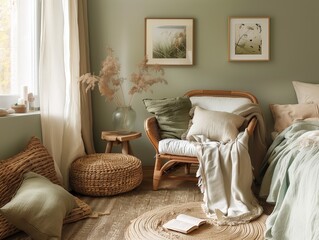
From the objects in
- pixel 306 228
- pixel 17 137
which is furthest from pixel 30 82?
pixel 306 228

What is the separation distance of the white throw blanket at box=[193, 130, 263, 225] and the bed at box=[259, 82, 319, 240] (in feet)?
0.59

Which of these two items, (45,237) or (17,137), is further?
(17,137)

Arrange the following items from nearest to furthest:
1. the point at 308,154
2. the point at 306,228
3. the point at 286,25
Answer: the point at 306,228 → the point at 308,154 → the point at 286,25

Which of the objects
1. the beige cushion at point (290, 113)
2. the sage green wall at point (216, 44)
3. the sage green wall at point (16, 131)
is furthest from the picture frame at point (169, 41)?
the sage green wall at point (16, 131)

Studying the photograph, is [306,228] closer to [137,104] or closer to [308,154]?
[308,154]

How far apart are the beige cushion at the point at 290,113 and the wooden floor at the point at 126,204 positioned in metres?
1.04

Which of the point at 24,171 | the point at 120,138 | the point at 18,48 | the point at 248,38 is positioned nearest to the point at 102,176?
the point at 120,138

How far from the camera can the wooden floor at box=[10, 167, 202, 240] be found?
2.43 meters

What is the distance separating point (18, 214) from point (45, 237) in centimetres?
21

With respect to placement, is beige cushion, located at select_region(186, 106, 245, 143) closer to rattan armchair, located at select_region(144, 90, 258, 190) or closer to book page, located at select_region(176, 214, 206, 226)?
rattan armchair, located at select_region(144, 90, 258, 190)

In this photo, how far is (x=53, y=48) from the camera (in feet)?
10.5

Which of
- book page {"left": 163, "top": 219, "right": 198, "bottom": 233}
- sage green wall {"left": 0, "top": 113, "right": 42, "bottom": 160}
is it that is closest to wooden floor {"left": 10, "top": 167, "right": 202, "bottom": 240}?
book page {"left": 163, "top": 219, "right": 198, "bottom": 233}

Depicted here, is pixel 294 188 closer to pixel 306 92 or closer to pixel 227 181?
pixel 227 181

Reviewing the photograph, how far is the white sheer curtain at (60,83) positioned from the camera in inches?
123
